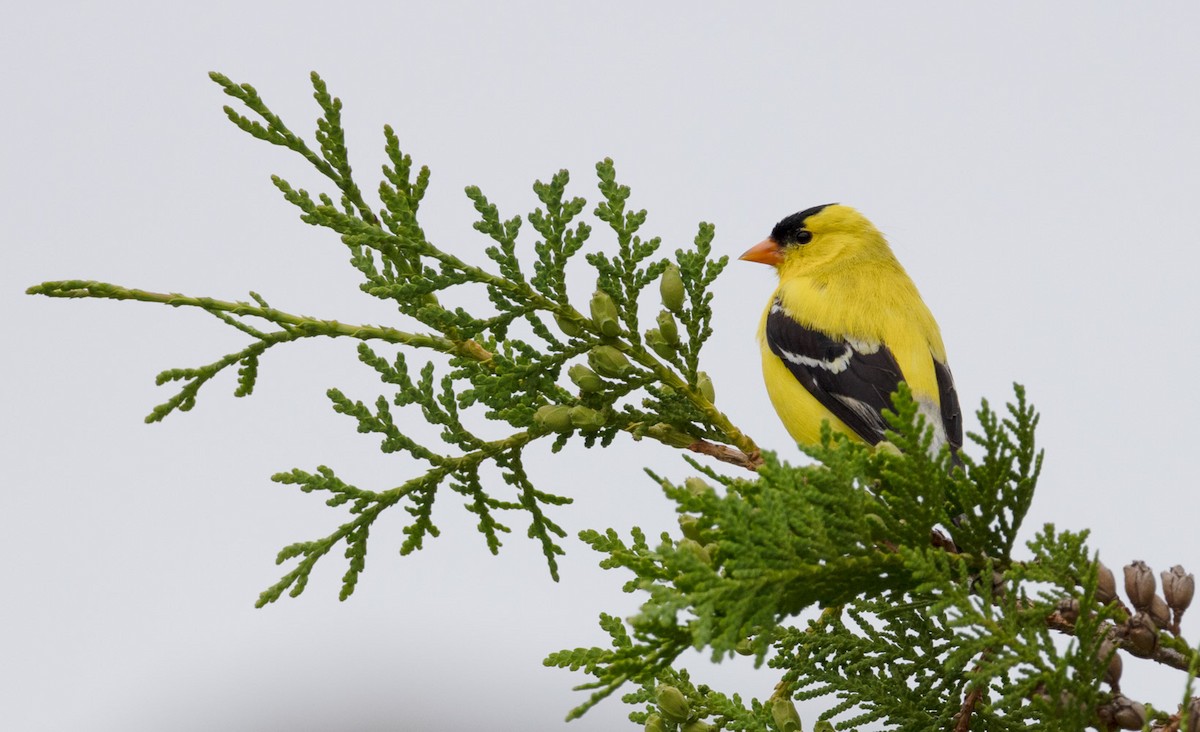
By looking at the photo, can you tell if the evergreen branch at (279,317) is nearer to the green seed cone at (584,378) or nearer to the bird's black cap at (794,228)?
the green seed cone at (584,378)

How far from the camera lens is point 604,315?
2.88m

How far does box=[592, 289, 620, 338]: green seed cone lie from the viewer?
2869 millimetres

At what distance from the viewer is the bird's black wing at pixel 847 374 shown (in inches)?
149

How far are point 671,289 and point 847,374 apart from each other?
1180mm

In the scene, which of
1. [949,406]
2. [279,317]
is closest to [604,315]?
[279,317]

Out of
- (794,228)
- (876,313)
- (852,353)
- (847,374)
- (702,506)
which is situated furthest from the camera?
(794,228)

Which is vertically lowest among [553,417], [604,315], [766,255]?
[553,417]

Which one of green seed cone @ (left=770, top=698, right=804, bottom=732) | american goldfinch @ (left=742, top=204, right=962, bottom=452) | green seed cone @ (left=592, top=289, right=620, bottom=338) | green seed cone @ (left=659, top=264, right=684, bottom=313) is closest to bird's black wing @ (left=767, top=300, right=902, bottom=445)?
american goldfinch @ (left=742, top=204, right=962, bottom=452)

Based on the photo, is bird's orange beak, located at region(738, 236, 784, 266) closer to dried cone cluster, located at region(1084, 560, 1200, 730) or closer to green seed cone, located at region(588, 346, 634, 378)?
green seed cone, located at region(588, 346, 634, 378)

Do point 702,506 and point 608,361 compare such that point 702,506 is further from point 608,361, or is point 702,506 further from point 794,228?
point 794,228

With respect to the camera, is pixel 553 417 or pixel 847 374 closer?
pixel 553 417

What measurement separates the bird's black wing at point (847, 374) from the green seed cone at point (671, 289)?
1.10 meters

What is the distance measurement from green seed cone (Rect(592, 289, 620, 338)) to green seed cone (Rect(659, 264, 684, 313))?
0.14 metres

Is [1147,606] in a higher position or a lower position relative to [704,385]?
lower
